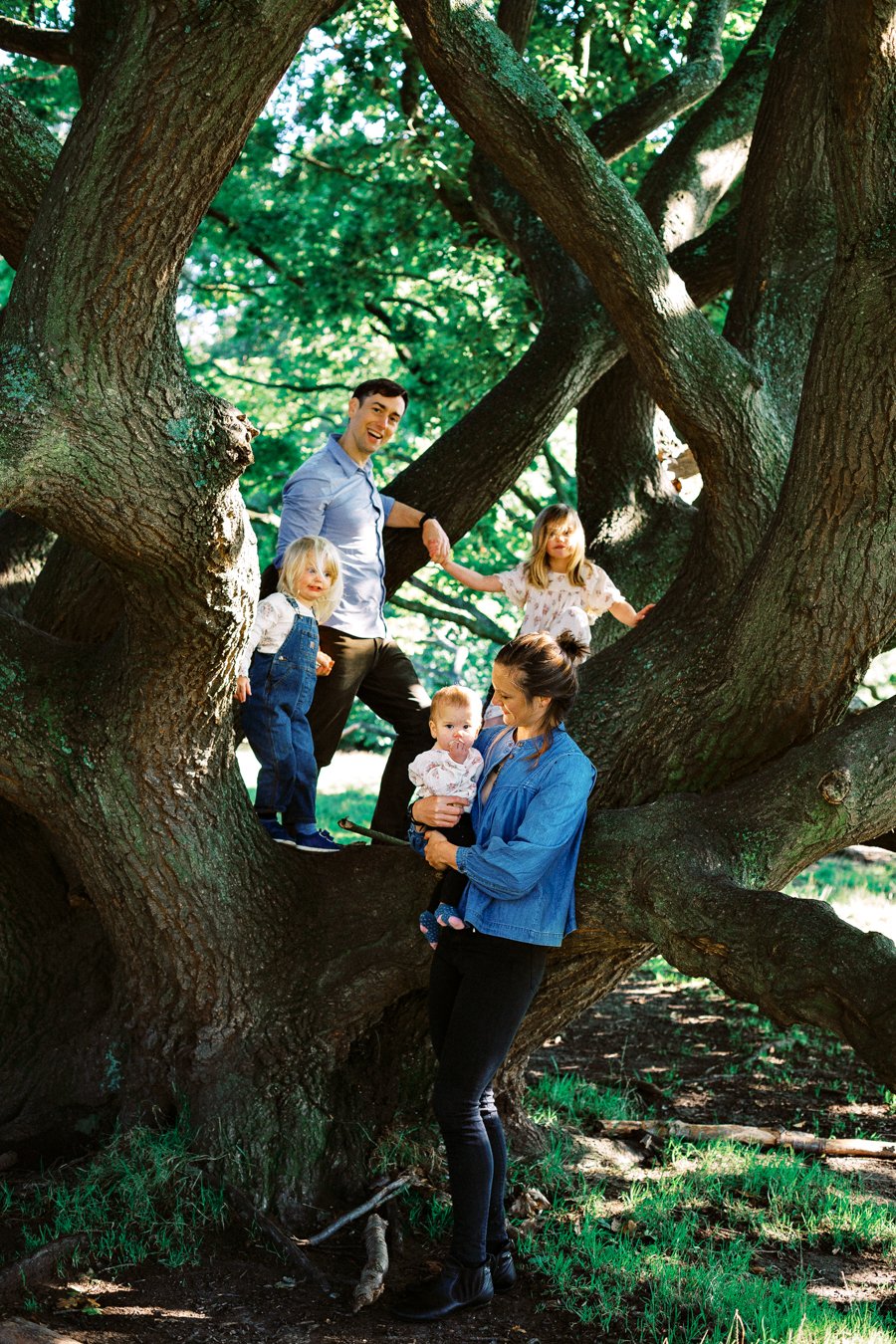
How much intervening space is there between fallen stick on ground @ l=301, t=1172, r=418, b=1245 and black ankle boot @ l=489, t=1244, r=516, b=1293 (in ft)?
1.92

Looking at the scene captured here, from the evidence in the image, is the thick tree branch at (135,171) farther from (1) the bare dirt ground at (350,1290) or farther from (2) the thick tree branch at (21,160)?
(1) the bare dirt ground at (350,1290)

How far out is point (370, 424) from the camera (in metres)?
5.59

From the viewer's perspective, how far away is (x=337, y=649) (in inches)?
217

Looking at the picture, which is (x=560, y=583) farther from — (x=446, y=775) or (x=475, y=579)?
(x=446, y=775)

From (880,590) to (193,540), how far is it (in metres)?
2.33

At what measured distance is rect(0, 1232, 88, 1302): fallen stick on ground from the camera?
160 inches

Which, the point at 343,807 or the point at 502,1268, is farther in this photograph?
the point at 343,807

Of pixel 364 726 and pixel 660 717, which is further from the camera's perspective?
Answer: pixel 364 726

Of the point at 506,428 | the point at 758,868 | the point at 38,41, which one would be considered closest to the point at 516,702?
the point at 758,868

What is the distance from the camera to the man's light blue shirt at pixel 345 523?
18.1ft

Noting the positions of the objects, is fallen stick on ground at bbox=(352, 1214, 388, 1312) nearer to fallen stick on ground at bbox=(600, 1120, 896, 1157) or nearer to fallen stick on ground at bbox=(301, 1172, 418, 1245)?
fallen stick on ground at bbox=(301, 1172, 418, 1245)

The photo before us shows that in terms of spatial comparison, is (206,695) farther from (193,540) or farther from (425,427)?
(425,427)

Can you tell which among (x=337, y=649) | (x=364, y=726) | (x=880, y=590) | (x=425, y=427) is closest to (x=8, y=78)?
(x=425, y=427)

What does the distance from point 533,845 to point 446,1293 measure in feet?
4.81
